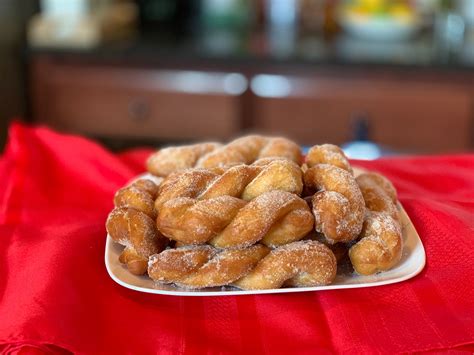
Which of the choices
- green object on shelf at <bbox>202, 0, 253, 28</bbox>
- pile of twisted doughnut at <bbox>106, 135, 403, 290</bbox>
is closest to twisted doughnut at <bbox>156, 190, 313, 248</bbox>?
pile of twisted doughnut at <bbox>106, 135, 403, 290</bbox>

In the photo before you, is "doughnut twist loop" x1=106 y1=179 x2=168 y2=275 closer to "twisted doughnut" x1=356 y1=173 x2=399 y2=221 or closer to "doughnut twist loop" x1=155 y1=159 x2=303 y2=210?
"doughnut twist loop" x1=155 y1=159 x2=303 y2=210

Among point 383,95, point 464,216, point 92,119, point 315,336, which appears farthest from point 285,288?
point 92,119

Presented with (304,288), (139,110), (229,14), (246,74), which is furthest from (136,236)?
(229,14)

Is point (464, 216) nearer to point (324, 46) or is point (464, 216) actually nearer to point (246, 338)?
point (246, 338)

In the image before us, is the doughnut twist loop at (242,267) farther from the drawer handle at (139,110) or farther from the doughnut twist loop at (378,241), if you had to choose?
the drawer handle at (139,110)

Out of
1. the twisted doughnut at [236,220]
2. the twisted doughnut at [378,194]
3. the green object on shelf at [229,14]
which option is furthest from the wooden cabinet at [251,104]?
the twisted doughnut at [236,220]
